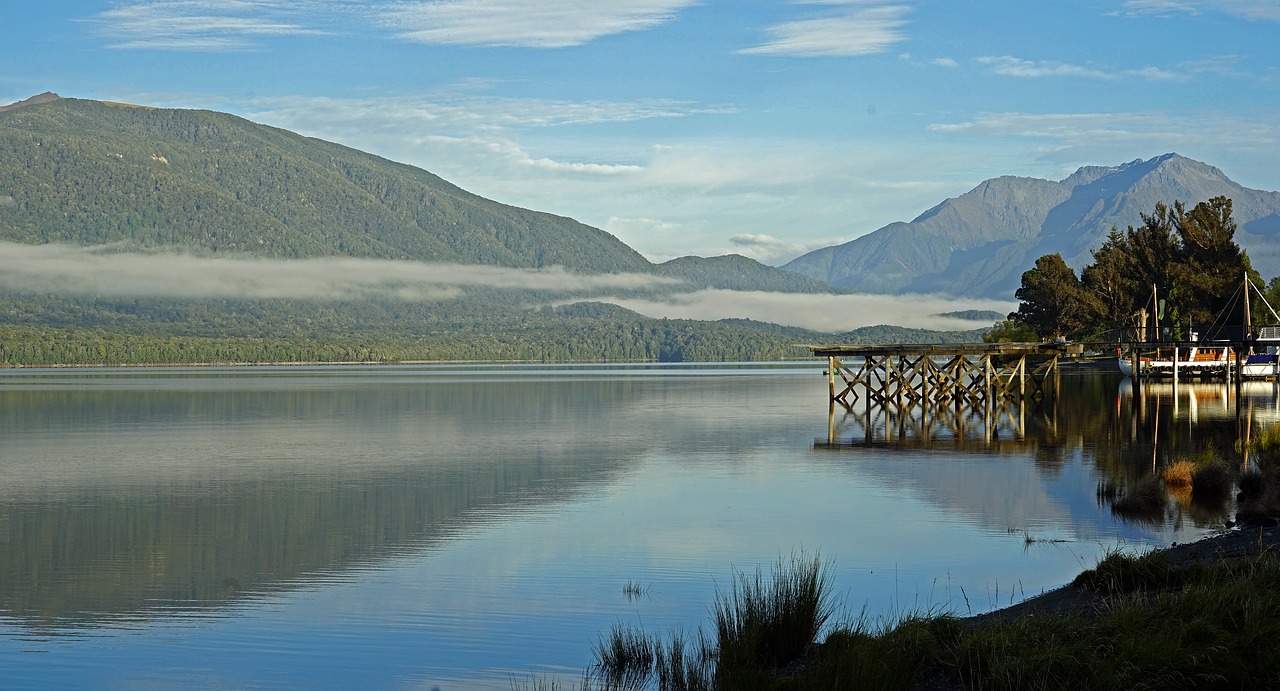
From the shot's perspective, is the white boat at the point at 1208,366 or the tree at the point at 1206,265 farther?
the tree at the point at 1206,265

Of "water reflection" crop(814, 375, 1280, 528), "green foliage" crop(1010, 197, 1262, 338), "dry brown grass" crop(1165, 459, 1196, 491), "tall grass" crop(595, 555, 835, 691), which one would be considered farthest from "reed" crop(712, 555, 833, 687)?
"green foliage" crop(1010, 197, 1262, 338)

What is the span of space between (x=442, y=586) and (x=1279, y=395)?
60.8 m

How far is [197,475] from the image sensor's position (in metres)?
35.8

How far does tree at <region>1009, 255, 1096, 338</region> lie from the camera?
367 feet

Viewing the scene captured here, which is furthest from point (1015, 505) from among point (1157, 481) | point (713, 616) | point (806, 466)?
point (713, 616)

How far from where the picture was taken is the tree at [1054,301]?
111812mm

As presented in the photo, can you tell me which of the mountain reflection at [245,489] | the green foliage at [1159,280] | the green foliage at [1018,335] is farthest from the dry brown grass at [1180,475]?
the green foliage at [1018,335]

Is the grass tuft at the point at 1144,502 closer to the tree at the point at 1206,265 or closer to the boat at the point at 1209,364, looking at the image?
Answer: the boat at the point at 1209,364

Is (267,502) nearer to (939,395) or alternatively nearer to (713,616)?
(713,616)

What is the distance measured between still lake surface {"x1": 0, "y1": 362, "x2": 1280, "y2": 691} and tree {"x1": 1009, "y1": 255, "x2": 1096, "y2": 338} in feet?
196

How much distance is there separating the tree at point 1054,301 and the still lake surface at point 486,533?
196 ft

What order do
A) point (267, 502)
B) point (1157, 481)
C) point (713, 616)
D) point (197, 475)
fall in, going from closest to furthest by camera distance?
point (713, 616), point (1157, 481), point (267, 502), point (197, 475)

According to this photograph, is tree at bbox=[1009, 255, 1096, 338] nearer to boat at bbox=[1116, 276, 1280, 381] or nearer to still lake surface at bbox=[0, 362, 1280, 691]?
boat at bbox=[1116, 276, 1280, 381]

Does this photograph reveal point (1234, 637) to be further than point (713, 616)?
No
